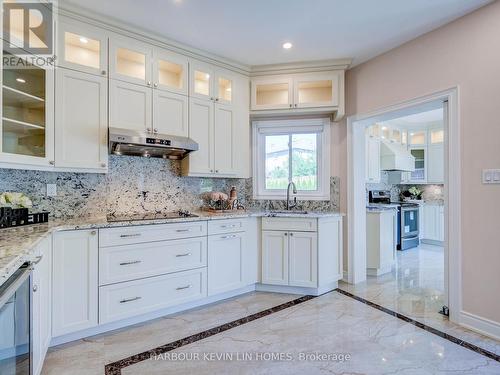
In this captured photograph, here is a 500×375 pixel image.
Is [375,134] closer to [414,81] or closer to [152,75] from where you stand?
[414,81]

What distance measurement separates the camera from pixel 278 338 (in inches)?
86.4

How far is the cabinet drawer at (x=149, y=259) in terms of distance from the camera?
2232mm

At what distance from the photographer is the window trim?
3.60 m

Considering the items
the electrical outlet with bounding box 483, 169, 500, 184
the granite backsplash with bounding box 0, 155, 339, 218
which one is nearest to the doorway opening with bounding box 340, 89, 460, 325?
the electrical outlet with bounding box 483, 169, 500, 184

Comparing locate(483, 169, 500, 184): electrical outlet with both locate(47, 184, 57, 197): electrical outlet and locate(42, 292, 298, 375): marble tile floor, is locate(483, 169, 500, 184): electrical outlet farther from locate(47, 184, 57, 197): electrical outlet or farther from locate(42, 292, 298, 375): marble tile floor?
locate(47, 184, 57, 197): electrical outlet

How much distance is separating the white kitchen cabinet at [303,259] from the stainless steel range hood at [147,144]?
148 cm

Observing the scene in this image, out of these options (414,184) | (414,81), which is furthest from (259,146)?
(414,184)

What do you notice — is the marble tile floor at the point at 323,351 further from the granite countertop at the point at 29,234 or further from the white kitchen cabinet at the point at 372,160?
the white kitchen cabinet at the point at 372,160

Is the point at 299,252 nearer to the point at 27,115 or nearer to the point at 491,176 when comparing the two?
the point at 491,176

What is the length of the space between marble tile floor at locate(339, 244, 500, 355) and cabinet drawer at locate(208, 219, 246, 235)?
4.75ft

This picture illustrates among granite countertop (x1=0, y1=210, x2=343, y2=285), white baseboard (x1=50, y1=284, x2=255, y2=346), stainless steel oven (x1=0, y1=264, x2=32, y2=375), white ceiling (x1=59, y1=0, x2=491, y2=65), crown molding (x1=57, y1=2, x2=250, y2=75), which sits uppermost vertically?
white ceiling (x1=59, y1=0, x2=491, y2=65)

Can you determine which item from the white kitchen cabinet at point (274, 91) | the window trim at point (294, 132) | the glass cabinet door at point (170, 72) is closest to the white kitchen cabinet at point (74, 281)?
the glass cabinet door at point (170, 72)

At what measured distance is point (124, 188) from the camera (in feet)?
9.38

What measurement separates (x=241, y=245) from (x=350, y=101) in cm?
219
